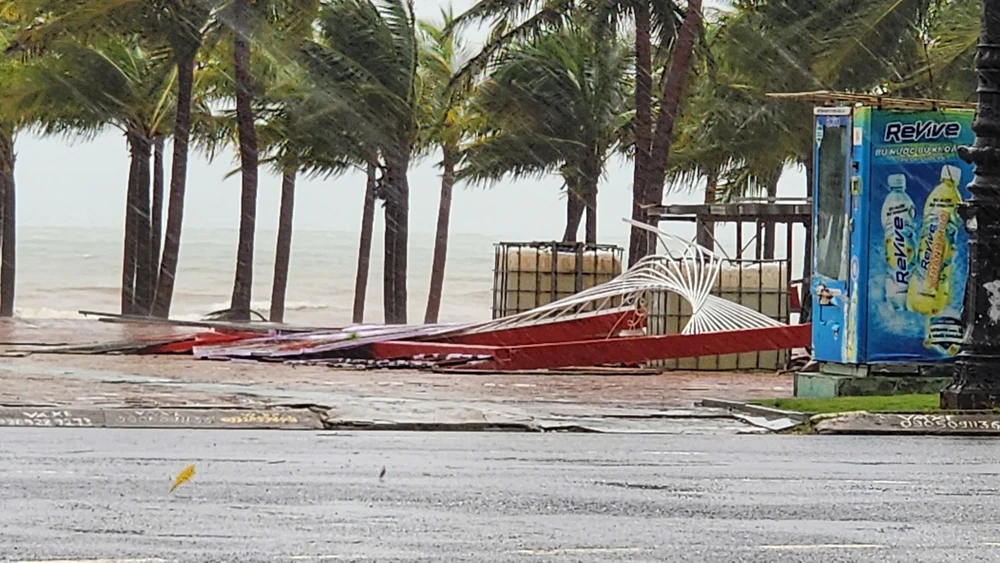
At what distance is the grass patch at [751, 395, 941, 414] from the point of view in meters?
16.4

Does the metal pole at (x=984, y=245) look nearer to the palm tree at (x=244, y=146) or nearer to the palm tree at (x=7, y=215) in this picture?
the palm tree at (x=244, y=146)

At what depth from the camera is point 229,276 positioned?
366 feet

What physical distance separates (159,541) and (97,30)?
112 ft

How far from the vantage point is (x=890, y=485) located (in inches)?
439

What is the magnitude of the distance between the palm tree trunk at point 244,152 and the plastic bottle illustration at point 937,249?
23299 millimetres

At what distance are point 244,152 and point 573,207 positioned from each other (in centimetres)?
1508

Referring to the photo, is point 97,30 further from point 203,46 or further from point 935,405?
point 935,405

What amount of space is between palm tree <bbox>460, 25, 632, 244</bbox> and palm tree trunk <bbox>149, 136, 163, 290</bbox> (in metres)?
8.74

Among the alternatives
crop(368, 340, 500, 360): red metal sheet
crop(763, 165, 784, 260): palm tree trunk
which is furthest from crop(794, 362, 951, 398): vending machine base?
crop(763, 165, 784, 260): palm tree trunk

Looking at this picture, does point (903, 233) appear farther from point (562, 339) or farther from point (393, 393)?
point (562, 339)

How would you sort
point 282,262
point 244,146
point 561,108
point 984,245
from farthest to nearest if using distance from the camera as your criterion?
1. point 282,262
2. point 561,108
3. point 244,146
4. point 984,245

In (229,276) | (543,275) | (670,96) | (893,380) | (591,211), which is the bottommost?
(893,380)

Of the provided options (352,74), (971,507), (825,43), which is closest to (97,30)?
(352,74)

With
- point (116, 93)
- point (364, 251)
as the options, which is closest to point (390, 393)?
point (116, 93)
